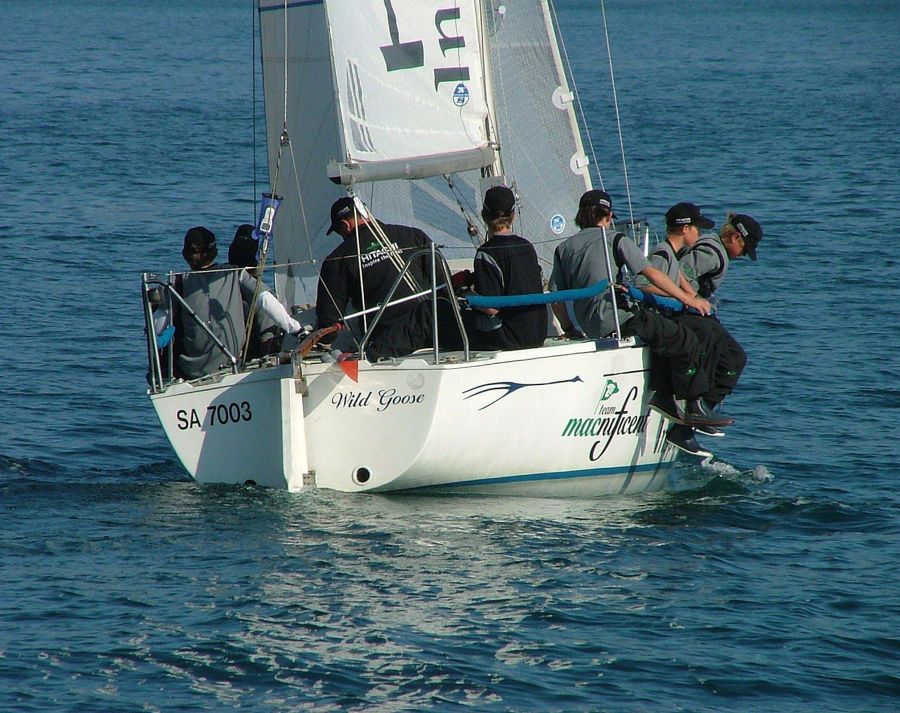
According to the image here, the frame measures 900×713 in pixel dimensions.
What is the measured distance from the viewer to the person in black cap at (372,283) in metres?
9.09

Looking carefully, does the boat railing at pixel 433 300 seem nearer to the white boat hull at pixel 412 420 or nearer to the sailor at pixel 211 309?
the white boat hull at pixel 412 420

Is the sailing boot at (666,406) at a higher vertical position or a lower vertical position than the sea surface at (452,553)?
higher

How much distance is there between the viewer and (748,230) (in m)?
9.48

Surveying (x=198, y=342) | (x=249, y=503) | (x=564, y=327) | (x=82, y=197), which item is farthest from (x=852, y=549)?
(x=82, y=197)

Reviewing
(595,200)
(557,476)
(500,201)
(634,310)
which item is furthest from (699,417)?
(500,201)

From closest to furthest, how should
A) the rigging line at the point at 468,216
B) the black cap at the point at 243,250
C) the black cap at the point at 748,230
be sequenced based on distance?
the black cap at the point at 748,230 < the black cap at the point at 243,250 < the rigging line at the point at 468,216

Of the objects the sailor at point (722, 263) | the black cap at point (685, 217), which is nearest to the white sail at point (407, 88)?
the black cap at point (685, 217)

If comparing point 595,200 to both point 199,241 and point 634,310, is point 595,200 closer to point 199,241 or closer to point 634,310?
point 634,310

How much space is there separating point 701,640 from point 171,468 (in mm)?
4956

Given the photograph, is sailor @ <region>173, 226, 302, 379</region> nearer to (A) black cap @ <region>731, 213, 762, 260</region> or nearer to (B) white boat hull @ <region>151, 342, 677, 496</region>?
(B) white boat hull @ <region>151, 342, 677, 496</region>

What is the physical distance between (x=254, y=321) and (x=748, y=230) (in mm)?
3484

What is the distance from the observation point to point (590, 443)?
9328mm

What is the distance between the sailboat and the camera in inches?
346

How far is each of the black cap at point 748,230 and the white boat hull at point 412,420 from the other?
1110 millimetres
